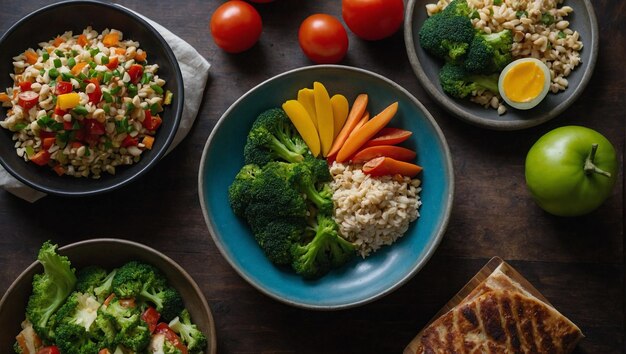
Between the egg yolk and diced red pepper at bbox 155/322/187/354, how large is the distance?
59.8 inches

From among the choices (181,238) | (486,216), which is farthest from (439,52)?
(181,238)

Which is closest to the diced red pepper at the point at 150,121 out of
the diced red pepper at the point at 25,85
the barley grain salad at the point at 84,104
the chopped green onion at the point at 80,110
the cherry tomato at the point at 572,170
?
the barley grain salad at the point at 84,104

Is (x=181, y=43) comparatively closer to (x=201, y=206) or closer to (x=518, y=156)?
(x=201, y=206)

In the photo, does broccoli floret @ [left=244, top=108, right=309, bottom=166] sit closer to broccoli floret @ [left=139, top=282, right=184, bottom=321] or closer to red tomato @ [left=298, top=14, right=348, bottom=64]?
red tomato @ [left=298, top=14, right=348, bottom=64]

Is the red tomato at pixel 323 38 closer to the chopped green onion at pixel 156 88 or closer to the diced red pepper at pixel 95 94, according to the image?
the chopped green onion at pixel 156 88

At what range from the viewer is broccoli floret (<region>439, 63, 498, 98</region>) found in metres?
2.59

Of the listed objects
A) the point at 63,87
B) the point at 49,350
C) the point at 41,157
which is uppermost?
the point at 63,87

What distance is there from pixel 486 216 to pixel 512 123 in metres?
0.38

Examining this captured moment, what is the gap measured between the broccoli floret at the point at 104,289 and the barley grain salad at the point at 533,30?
154 cm

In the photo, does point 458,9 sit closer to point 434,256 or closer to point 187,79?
point 434,256

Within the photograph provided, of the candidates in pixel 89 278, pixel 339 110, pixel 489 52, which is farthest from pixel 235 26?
pixel 89 278

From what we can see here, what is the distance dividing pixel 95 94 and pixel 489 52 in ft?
4.76

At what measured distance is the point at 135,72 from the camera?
2553mm

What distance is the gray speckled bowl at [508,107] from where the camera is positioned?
2.60m
